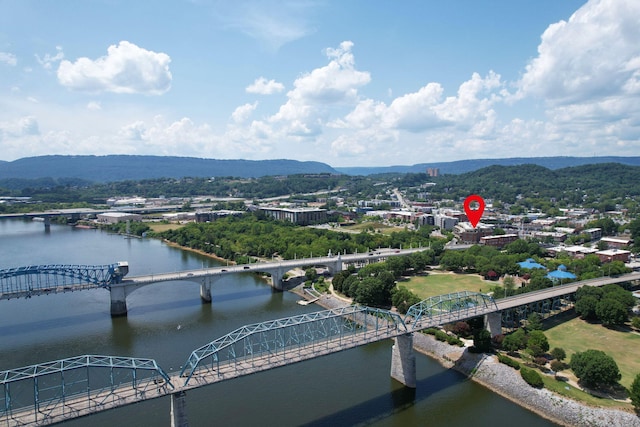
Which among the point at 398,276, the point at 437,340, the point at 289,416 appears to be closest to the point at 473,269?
the point at 398,276

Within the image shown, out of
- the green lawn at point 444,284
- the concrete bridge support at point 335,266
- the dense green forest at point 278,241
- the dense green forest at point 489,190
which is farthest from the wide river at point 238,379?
the dense green forest at point 489,190

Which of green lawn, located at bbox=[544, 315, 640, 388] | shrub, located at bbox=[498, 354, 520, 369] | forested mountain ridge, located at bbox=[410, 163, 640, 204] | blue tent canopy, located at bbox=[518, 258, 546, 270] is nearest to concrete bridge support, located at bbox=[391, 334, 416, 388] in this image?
shrub, located at bbox=[498, 354, 520, 369]

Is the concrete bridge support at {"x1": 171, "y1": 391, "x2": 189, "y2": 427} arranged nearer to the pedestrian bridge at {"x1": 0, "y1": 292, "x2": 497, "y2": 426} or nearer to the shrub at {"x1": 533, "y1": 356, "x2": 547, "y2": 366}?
the pedestrian bridge at {"x1": 0, "y1": 292, "x2": 497, "y2": 426}

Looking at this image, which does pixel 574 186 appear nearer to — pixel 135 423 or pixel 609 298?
pixel 609 298

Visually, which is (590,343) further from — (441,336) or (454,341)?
(441,336)

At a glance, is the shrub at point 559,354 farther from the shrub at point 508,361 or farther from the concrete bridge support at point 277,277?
the concrete bridge support at point 277,277
